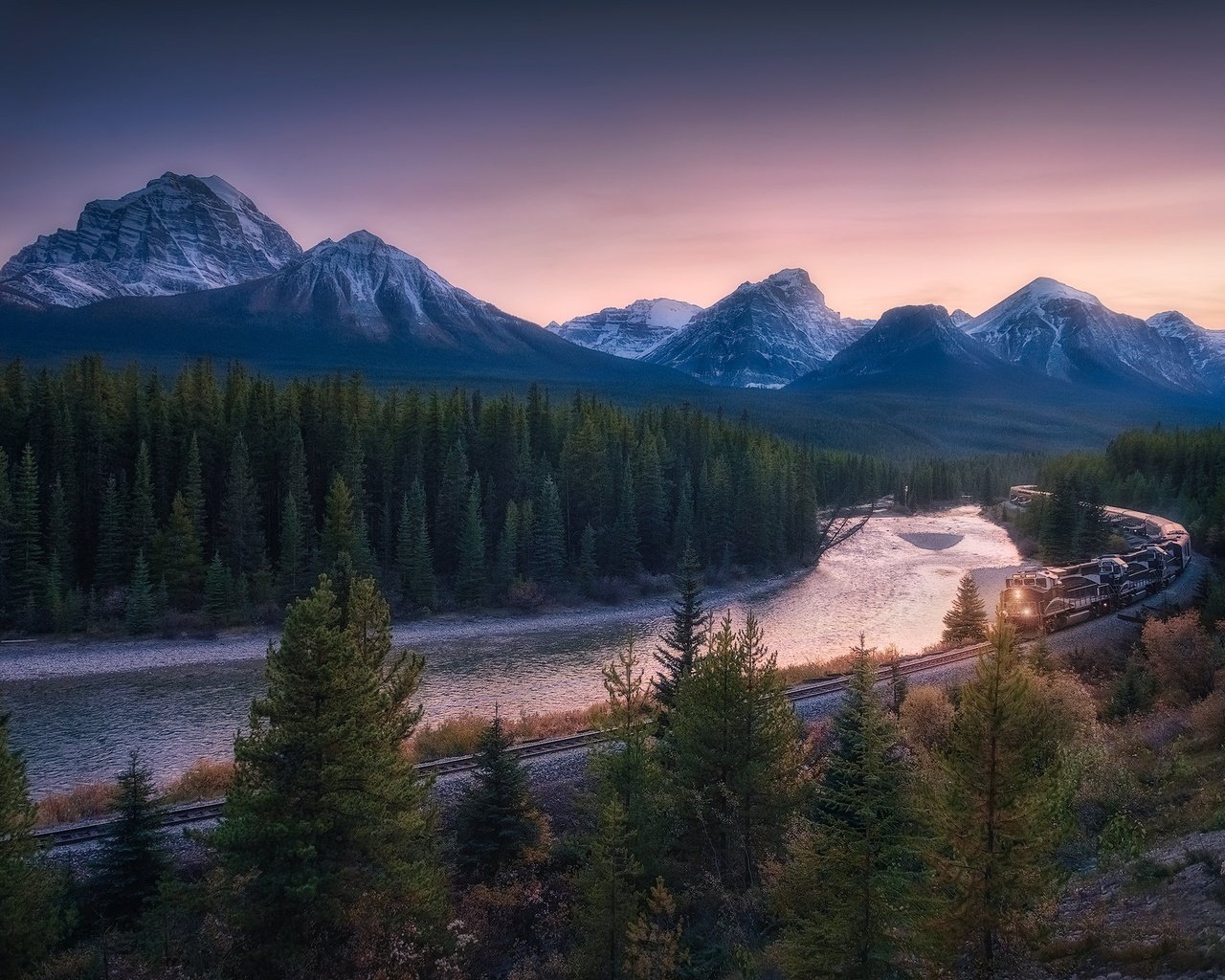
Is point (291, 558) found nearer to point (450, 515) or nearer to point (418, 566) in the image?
point (418, 566)

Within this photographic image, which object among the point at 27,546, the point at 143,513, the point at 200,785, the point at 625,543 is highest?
the point at 143,513

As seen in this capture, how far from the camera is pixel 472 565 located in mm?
65188

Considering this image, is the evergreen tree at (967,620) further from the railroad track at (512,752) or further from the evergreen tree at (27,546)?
the evergreen tree at (27,546)

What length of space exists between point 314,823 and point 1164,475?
416 ft

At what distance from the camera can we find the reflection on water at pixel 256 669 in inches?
1417

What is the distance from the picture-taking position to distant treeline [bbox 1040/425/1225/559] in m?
88.5

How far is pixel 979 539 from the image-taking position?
102 meters

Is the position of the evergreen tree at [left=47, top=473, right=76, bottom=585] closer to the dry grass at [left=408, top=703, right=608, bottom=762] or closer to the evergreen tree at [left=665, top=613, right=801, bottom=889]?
the dry grass at [left=408, top=703, right=608, bottom=762]

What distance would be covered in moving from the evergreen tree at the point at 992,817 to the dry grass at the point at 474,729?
17663mm

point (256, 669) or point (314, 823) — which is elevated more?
point (314, 823)

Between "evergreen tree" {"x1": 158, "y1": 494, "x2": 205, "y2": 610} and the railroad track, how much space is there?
36571 mm

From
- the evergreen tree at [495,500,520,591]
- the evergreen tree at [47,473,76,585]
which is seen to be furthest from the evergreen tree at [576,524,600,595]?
the evergreen tree at [47,473,76,585]

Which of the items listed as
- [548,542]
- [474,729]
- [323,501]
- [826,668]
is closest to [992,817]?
[474,729]

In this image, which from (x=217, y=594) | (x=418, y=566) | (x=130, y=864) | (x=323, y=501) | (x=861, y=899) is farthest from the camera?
(x=323, y=501)
